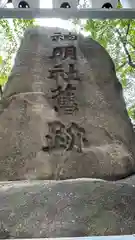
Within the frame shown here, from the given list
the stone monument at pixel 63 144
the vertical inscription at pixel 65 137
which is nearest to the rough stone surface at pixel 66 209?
the stone monument at pixel 63 144

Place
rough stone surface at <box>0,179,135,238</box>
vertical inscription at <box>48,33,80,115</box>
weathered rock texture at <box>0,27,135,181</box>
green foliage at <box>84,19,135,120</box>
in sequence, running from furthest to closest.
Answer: green foliage at <box>84,19,135,120</box>
vertical inscription at <box>48,33,80,115</box>
weathered rock texture at <box>0,27,135,181</box>
rough stone surface at <box>0,179,135,238</box>

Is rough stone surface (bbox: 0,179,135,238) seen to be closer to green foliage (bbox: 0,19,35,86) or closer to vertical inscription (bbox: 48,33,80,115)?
vertical inscription (bbox: 48,33,80,115)

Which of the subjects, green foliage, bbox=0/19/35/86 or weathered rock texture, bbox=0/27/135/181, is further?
green foliage, bbox=0/19/35/86

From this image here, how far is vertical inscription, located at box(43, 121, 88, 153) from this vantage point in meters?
3.29

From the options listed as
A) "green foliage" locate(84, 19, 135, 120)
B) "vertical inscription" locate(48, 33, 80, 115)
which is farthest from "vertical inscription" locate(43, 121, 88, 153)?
"green foliage" locate(84, 19, 135, 120)

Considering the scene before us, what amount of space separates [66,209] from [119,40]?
5.27 m

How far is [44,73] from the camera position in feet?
13.0

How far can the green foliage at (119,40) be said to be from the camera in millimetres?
6828

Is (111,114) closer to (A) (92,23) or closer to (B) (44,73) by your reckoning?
(B) (44,73)

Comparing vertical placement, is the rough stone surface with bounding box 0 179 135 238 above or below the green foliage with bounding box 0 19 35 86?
below

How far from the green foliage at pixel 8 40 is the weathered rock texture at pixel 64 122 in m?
2.29

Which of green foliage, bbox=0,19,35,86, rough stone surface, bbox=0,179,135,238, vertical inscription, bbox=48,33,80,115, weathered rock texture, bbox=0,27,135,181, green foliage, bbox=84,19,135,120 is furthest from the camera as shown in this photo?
green foliage, bbox=84,19,135,120

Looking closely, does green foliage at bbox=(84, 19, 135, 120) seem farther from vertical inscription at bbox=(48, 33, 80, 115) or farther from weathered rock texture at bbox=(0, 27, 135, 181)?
vertical inscription at bbox=(48, 33, 80, 115)

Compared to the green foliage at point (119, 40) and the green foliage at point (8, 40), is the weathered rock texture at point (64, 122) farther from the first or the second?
the green foliage at point (119, 40)
